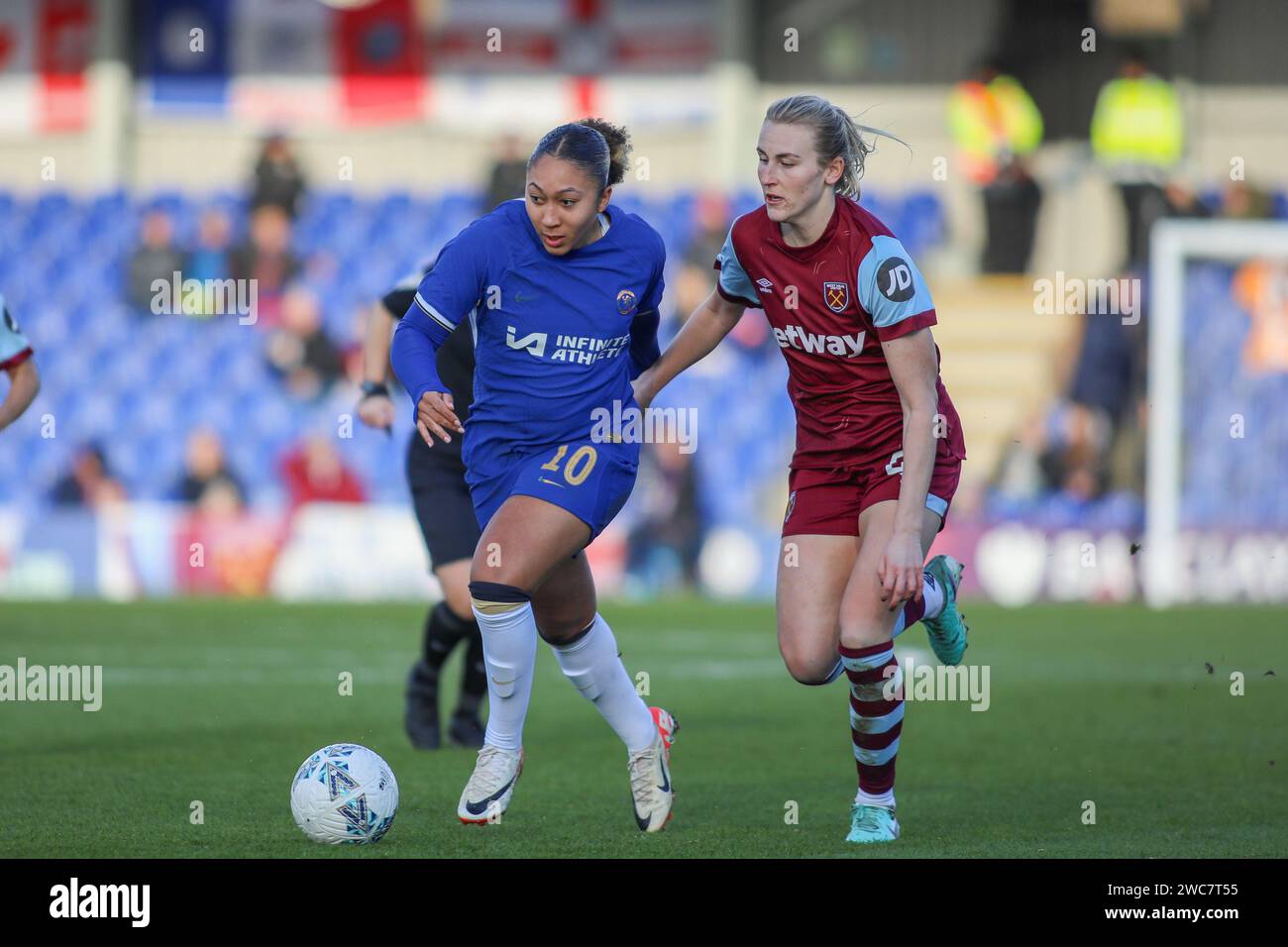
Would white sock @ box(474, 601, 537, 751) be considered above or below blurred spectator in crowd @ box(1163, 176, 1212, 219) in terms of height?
below

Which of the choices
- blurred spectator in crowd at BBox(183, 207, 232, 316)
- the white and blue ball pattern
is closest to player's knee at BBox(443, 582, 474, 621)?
the white and blue ball pattern

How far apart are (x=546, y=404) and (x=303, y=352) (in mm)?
12779

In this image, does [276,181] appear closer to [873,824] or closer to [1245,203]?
[1245,203]

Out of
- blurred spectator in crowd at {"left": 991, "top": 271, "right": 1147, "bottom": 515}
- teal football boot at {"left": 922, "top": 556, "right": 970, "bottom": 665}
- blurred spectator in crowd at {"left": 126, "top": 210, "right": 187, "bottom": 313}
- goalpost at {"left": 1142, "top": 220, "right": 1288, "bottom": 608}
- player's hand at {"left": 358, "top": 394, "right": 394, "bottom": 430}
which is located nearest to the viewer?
teal football boot at {"left": 922, "top": 556, "right": 970, "bottom": 665}

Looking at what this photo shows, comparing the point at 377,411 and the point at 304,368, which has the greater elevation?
the point at 304,368

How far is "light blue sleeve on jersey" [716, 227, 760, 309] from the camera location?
585cm

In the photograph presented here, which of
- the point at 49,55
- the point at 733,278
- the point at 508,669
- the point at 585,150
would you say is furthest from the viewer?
the point at 49,55

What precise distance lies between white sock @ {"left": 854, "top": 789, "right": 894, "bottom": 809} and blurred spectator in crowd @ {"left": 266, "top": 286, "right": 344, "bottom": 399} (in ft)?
42.5

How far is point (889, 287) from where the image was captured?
213 inches

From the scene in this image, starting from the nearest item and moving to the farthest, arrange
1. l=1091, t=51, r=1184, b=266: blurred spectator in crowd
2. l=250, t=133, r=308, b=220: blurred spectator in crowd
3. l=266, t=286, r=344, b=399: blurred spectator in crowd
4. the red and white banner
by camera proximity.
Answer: l=266, t=286, r=344, b=399: blurred spectator in crowd, l=1091, t=51, r=1184, b=266: blurred spectator in crowd, l=250, t=133, r=308, b=220: blurred spectator in crowd, the red and white banner

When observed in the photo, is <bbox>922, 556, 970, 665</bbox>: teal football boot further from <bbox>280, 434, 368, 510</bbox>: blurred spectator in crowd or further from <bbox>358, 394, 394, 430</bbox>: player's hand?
<bbox>280, 434, 368, 510</bbox>: blurred spectator in crowd

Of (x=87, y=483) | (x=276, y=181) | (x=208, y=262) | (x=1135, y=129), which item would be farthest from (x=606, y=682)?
(x=1135, y=129)

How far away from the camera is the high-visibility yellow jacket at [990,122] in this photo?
19.5 meters

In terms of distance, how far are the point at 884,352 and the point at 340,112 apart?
17.7 metres
